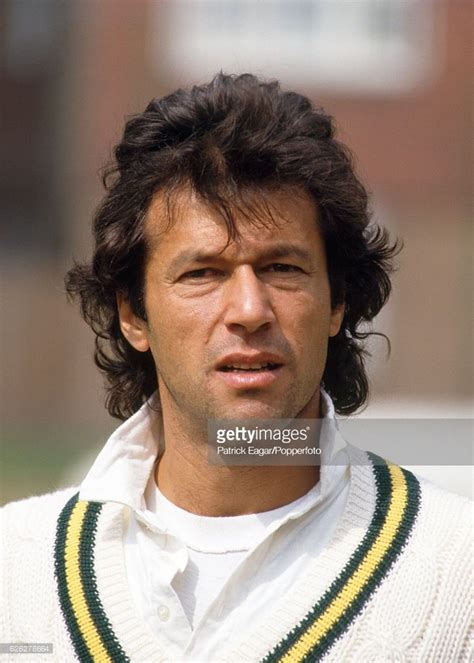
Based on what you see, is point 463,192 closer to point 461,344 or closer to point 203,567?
point 461,344

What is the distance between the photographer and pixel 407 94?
9812mm

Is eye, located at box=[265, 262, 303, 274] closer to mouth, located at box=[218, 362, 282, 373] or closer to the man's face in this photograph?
the man's face

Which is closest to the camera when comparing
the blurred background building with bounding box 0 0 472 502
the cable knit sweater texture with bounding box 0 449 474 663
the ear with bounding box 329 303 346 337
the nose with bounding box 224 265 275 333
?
the cable knit sweater texture with bounding box 0 449 474 663

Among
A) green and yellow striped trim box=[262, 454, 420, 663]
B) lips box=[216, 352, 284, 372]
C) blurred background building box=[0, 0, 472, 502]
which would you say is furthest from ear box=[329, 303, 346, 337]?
blurred background building box=[0, 0, 472, 502]

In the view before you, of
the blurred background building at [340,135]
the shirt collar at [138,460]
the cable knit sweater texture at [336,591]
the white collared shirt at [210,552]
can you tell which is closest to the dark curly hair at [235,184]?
the shirt collar at [138,460]

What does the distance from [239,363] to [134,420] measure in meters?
0.38

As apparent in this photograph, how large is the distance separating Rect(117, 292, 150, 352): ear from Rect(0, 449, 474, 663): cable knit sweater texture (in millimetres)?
359

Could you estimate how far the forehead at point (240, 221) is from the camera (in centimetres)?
192

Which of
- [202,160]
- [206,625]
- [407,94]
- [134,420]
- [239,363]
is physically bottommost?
[206,625]

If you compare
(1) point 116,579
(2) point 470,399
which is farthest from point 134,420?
(2) point 470,399

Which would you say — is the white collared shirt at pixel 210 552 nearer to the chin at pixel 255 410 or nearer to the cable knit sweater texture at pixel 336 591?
the cable knit sweater texture at pixel 336 591

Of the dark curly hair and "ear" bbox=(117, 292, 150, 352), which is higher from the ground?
the dark curly hair

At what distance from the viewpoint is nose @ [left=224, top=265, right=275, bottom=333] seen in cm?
185

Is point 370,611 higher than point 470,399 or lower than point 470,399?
higher
